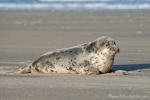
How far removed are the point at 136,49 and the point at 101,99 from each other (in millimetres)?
5802

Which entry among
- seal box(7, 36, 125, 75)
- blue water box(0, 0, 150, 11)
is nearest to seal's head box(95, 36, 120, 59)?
seal box(7, 36, 125, 75)

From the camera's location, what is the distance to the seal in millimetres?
7570

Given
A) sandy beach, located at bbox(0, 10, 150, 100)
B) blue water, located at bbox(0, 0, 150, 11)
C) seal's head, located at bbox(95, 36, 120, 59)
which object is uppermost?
seal's head, located at bbox(95, 36, 120, 59)

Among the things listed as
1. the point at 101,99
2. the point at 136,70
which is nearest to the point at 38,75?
the point at 136,70

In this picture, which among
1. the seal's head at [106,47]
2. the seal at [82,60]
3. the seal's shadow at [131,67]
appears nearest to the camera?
the seal's head at [106,47]

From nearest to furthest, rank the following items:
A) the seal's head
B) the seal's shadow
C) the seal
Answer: the seal's head
the seal
the seal's shadow

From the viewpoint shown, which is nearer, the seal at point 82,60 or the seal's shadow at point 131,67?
the seal at point 82,60

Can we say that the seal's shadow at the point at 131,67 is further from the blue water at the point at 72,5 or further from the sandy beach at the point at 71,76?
the blue water at the point at 72,5

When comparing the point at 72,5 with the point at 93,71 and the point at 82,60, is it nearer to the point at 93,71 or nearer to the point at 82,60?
the point at 82,60

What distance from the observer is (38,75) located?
7723mm

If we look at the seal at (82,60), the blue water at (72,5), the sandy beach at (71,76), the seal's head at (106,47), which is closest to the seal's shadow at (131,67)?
the sandy beach at (71,76)

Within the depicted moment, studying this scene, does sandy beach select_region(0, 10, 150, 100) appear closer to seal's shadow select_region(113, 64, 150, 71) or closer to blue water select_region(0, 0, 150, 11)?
seal's shadow select_region(113, 64, 150, 71)

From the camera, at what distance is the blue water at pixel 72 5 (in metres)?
32.8

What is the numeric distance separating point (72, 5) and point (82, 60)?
28.0 meters
